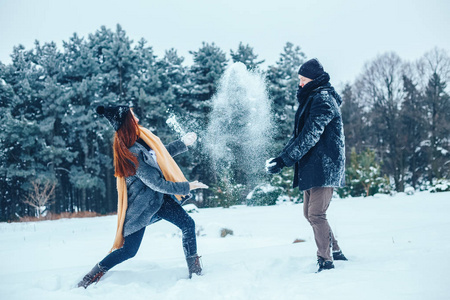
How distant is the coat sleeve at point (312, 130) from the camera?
283 centimetres

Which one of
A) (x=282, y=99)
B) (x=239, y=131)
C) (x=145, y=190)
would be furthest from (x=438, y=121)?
(x=145, y=190)

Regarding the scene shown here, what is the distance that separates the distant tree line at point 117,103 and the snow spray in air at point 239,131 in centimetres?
74

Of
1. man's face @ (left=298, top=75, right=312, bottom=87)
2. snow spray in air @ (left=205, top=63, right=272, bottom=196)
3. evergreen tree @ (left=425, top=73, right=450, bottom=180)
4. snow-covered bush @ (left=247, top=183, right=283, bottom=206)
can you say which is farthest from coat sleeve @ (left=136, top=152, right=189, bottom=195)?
evergreen tree @ (left=425, top=73, right=450, bottom=180)

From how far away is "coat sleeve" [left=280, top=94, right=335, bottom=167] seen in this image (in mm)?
2832

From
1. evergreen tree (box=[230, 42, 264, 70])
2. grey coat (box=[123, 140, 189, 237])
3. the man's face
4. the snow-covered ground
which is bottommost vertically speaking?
the snow-covered ground

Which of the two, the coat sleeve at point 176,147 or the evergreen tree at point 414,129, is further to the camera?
the evergreen tree at point 414,129

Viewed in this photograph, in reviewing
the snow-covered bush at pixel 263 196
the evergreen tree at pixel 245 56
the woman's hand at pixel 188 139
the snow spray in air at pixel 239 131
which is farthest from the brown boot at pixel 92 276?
the evergreen tree at pixel 245 56

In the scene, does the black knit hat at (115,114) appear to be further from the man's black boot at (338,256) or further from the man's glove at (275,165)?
the man's black boot at (338,256)

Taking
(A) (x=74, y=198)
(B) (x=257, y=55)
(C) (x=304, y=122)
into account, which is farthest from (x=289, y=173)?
(A) (x=74, y=198)

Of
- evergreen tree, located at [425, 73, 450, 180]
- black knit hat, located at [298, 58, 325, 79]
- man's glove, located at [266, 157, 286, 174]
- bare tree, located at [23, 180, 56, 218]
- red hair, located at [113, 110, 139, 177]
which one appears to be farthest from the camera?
evergreen tree, located at [425, 73, 450, 180]

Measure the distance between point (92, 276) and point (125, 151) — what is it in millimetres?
1042

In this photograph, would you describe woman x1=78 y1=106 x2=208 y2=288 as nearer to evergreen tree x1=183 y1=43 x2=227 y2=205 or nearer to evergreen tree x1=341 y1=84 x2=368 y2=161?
evergreen tree x1=183 y1=43 x2=227 y2=205

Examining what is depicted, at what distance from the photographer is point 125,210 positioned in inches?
111

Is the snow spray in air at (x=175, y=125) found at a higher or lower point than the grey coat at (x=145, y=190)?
higher
